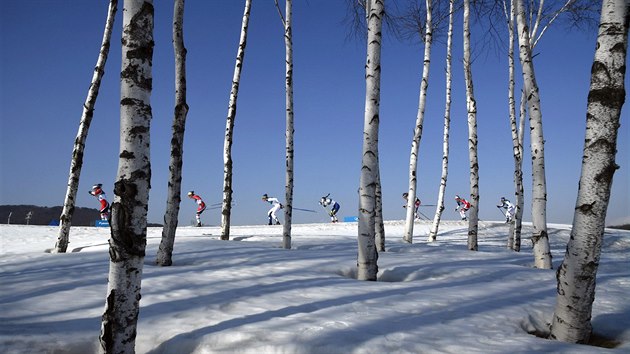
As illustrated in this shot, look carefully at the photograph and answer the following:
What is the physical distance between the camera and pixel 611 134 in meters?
3.21

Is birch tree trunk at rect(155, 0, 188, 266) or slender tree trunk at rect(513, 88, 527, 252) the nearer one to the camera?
birch tree trunk at rect(155, 0, 188, 266)

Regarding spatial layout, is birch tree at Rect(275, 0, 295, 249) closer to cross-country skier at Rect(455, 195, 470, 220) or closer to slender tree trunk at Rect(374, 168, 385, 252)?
slender tree trunk at Rect(374, 168, 385, 252)

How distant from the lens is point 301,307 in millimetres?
4039

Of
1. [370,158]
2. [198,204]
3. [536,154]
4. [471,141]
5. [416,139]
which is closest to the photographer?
[370,158]

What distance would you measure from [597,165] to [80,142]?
30.7 feet

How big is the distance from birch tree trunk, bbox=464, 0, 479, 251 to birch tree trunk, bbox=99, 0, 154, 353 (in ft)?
29.6

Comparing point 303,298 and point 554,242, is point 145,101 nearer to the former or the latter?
point 303,298

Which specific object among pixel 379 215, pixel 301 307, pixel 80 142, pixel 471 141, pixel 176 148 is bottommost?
pixel 301 307

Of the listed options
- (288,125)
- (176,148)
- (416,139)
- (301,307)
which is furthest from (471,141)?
(301,307)

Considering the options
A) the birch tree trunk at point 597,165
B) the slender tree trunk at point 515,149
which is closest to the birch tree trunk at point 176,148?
the birch tree trunk at point 597,165

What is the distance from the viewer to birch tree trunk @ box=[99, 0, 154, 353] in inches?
115

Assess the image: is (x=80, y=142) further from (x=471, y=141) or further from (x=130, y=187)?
(x=471, y=141)

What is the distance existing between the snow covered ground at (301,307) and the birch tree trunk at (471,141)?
11.5ft

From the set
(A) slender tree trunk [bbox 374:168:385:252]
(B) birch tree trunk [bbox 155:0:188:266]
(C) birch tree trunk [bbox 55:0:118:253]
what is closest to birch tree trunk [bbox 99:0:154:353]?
(B) birch tree trunk [bbox 155:0:188:266]
